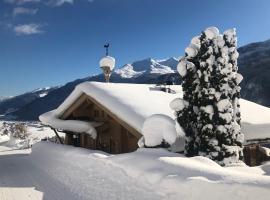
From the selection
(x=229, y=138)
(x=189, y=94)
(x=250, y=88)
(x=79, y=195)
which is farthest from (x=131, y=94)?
(x=250, y=88)

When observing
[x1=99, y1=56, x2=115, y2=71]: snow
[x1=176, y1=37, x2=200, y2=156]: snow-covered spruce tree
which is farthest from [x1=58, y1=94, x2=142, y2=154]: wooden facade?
[x1=176, y1=37, x2=200, y2=156]: snow-covered spruce tree

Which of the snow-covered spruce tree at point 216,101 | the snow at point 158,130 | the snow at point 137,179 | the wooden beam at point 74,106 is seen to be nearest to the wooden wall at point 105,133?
the wooden beam at point 74,106

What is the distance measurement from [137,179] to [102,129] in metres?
10.5

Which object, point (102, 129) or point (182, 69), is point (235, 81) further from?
point (102, 129)

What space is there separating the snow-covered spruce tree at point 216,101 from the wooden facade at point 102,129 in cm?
495

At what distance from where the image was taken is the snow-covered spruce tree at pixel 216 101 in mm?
12148

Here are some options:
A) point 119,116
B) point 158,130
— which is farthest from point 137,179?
point 119,116

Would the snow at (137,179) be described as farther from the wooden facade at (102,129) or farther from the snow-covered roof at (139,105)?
the wooden facade at (102,129)

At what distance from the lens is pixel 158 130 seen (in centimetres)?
1094

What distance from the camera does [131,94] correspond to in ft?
57.5

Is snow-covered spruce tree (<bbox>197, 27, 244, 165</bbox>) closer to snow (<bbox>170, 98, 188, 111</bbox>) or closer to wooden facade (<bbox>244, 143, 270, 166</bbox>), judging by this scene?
snow (<bbox>170, 98, 188, 111</bbox>)

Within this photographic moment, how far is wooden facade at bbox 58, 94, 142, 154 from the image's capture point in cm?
1786

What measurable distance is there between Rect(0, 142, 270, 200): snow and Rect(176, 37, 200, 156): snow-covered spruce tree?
2.49 m

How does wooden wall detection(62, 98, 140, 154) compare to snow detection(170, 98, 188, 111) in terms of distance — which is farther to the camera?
wooden wall detection(62, 98, 140, 154)
